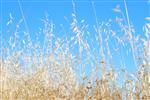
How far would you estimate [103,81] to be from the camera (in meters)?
3.16

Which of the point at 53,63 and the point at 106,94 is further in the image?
the point at 53,63

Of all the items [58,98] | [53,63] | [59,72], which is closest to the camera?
[58,98]

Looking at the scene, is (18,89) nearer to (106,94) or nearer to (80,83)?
(80,83)

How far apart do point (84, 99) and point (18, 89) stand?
0.90m

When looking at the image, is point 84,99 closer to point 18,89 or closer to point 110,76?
point 110,76

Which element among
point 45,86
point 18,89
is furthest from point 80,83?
point 18,89

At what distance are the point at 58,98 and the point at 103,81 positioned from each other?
0.45 metres

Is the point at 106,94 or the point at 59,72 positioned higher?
the point at 59,72

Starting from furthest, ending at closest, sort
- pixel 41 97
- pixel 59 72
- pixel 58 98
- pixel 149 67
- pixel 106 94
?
pixel 59 72, pixel 41 97, pixel 58 98, pixel 106 94, pixel 149 67

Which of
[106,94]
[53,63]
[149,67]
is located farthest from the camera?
[53,63]

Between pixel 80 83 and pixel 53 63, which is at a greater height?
pixel 53 63

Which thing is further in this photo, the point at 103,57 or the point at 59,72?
the point at 59,72

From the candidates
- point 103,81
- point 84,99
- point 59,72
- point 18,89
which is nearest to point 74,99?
point 84,99

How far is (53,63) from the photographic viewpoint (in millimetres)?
4074
